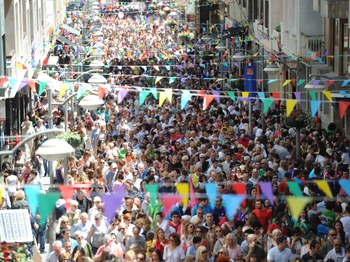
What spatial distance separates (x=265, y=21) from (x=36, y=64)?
11.5 m

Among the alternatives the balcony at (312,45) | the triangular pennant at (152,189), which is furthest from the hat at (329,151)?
the balcony at (312,45)

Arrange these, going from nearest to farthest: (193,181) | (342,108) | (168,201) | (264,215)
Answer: (168,201) < (264,215) < (193,181) < (342,108)

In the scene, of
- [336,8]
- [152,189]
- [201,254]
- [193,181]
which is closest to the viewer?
[201,254]

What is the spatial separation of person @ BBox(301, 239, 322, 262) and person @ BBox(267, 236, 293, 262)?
0.75ft

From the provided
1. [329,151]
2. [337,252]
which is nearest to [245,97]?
[329,151]

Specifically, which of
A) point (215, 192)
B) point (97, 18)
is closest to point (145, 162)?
point (215, 192)

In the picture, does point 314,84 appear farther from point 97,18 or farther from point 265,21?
point 97,18

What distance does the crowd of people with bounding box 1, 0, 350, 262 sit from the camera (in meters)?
18.2

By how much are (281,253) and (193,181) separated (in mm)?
6141

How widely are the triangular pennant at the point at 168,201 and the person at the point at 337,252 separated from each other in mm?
2691

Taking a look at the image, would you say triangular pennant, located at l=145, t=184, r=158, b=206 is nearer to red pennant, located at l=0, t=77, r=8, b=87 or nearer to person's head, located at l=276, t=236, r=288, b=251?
person's head, located at l=276, t=236, r=288, b=251

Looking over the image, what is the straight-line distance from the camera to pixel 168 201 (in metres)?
18.9

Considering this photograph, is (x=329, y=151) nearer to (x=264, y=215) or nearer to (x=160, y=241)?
(x=264, y=215)

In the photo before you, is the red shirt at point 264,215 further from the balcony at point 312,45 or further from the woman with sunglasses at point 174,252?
the balcony at point 312,45
